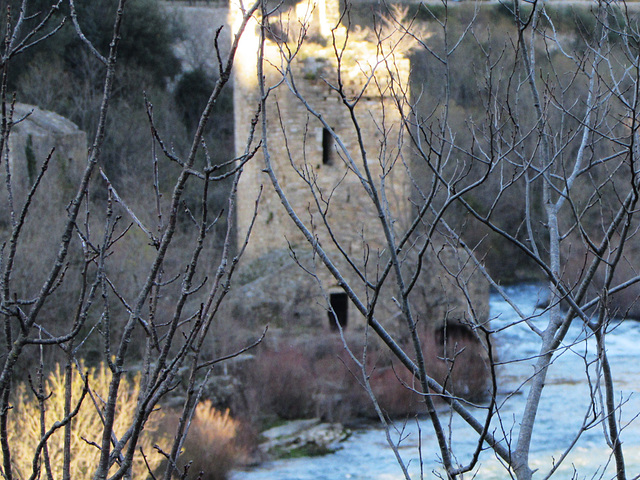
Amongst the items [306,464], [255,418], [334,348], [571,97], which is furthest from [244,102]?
[571,97]

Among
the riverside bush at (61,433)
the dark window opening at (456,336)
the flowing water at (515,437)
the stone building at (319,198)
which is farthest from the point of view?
the dark window opening at (456,336)

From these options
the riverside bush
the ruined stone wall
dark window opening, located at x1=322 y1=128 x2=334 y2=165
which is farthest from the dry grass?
dark window opening, located at x1=322 y1=128 x2=334 y2=165

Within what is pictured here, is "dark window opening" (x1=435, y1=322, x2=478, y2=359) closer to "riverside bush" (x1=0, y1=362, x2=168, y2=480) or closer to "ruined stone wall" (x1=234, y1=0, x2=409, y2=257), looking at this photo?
"ruined stone wall" (x1=234, y1=0, x2=409, y2=257)

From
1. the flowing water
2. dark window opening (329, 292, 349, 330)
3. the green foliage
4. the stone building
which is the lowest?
the flowing water

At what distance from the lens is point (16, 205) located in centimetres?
855

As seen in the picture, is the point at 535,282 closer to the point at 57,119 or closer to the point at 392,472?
the point at 392,472

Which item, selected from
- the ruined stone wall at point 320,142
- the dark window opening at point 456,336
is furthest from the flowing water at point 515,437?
the ruined stone wall at point 320,142

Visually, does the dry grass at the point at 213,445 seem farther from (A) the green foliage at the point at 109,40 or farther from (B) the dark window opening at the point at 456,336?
(A) the green foliage at the point at 109,40

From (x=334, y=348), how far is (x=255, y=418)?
5.78 ft

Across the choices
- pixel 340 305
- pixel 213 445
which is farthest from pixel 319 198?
pixel 213 445

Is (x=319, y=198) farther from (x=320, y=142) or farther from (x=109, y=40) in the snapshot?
(x=109, y=40)

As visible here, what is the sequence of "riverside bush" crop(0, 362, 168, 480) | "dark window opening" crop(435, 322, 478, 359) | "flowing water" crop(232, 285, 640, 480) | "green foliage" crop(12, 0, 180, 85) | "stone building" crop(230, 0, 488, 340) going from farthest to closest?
"green foliage" crop(12, 0, 180, 85)
"dark window opening" crop(435, 322, 478, 359)
"stone building" crop(230, 0, 488, 340)
"flowing water" crop(232, 285, 640, 480)
"riverside bush" crop(0, 362, 168, 480)

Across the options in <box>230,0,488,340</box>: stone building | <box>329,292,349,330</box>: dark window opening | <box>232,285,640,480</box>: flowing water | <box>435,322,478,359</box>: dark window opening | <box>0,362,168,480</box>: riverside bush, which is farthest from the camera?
<box>329,292,349,330</box>: dark window opening

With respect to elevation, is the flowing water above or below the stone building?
below
